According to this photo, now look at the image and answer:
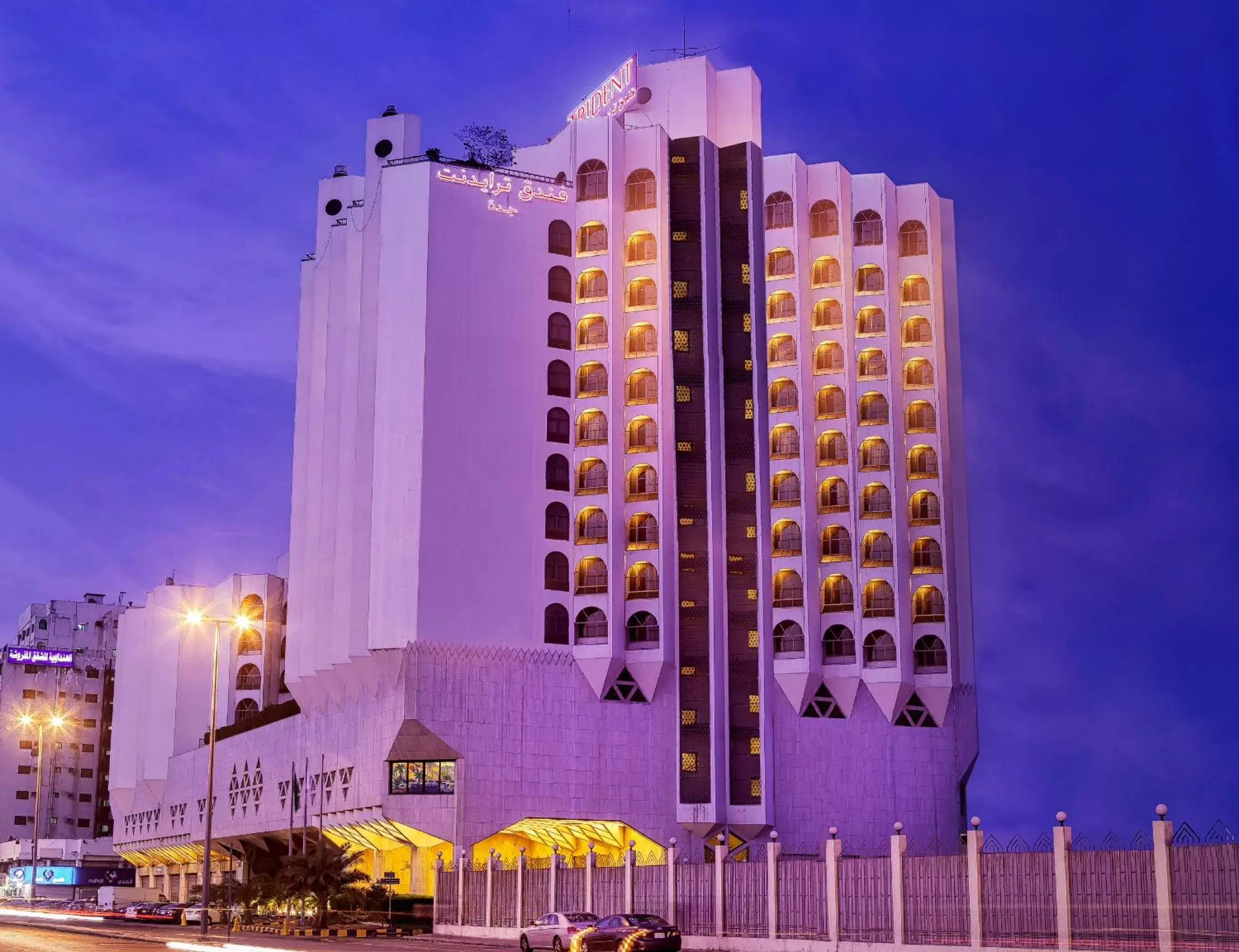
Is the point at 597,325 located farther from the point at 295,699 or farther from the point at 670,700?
the point at 295,699

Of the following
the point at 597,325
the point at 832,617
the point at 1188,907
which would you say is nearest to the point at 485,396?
the point at 597,325

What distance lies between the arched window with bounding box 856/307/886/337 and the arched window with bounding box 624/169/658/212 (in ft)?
50.9

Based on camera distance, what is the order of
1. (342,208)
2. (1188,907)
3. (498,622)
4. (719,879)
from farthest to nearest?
(342,208), (498,622), (719,879), (1188,907)

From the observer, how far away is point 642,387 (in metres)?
104

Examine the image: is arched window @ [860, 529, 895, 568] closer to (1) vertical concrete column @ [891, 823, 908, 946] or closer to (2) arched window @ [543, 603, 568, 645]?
(2) arched window @ [543, 603, 568, 645]

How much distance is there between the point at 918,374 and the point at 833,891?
60.1m

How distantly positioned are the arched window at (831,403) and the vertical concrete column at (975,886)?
60.9 meters

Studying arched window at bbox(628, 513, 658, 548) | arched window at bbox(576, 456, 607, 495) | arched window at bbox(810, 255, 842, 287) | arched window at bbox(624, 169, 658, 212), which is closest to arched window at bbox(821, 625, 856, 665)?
arched window at bbox(628, 513, 658, 548)

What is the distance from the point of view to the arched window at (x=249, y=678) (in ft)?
Answer: 463

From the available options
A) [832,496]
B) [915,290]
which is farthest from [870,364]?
[832,496]

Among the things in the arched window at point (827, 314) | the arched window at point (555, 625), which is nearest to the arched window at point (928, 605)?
the arched window at point (827, 314)

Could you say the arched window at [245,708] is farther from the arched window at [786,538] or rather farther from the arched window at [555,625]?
the arched window at [786,538]

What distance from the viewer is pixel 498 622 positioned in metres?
96.9

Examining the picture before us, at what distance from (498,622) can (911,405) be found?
31.1m
